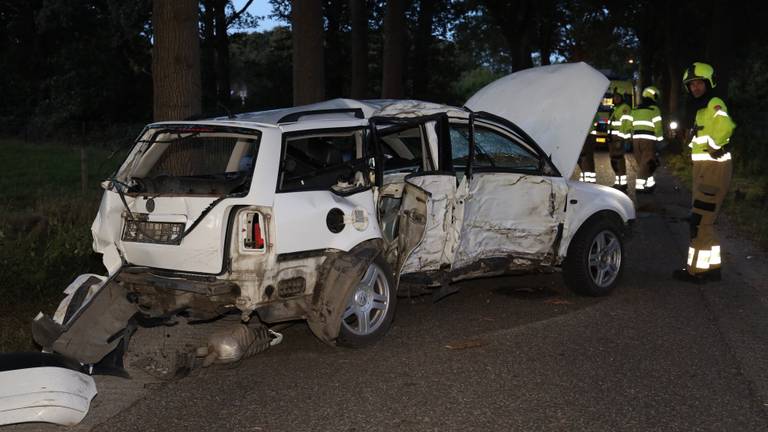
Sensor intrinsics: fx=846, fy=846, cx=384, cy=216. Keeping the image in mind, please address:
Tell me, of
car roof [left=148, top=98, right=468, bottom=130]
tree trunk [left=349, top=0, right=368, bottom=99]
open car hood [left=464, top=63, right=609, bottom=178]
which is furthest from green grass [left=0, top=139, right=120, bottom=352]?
tree trunk [left=349, top=0, right=368, bottom=99]

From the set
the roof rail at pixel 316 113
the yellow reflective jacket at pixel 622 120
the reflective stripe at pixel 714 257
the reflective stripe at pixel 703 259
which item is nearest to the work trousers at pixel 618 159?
the yellow reflective jacket at pixel 622 120

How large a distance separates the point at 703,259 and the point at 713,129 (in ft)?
4.25

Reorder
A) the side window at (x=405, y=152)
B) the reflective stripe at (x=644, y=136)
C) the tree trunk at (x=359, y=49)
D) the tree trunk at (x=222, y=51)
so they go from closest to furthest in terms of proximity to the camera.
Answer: the side window at (x=405, y=152) < the reflective stripe at (x=644, y=136) < the tree trunk at (x=359, y=49) < the tree trunk at (x=222, y=51)

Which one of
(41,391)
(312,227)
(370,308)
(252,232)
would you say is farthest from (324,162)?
(41,391)

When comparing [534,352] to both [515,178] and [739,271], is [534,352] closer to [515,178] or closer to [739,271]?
[515,178]

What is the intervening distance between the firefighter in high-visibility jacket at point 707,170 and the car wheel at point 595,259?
90cm

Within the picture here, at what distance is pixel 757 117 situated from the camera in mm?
35938

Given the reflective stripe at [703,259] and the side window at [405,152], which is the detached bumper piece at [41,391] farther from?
the reflective stripe at [703,259]

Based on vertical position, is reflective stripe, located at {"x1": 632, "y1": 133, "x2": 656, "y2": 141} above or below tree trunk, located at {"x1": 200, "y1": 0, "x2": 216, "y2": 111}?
below

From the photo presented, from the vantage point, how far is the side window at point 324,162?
6.01 m

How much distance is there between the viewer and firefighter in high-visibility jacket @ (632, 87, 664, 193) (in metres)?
14.8

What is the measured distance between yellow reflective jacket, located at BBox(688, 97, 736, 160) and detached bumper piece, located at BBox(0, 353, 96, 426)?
6259 millimetres

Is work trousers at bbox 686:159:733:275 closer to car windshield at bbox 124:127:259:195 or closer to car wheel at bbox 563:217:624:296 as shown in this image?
car wheel at bbox 563:217:624:296

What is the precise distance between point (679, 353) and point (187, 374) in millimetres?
3476
